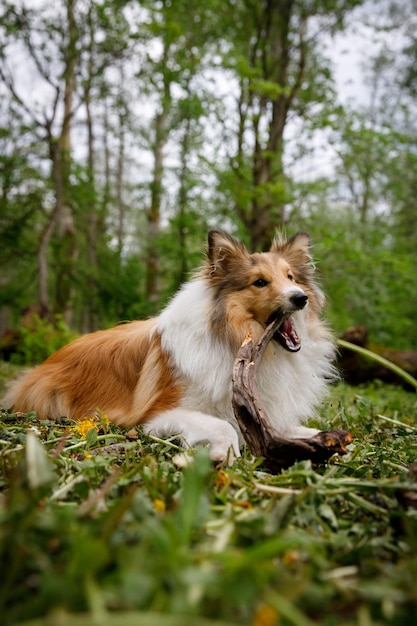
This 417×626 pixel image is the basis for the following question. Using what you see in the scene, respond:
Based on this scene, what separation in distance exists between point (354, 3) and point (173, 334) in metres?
10.5

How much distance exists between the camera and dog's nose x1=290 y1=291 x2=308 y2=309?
351 cm

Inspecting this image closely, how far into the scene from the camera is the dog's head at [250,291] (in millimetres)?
3625

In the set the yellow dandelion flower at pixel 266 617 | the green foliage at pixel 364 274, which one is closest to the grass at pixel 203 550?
the yellow dandelion flower at pixel 266 617

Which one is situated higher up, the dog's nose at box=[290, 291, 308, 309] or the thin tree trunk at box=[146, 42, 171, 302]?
the thin tree trunk at box=[146, 42, 171, 302]

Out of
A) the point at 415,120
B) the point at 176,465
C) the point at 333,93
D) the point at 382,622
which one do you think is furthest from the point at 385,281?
the point at 382,622

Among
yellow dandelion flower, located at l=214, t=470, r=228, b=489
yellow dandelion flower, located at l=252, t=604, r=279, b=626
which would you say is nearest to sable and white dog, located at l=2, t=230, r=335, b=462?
yellow dandelion flower, located at l=214, t=470, r=228, b=489

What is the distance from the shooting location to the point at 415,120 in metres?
16.0

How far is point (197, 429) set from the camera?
312cm

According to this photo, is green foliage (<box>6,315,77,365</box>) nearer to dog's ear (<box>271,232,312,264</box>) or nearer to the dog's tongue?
dog's ear (<box>271,232,312,264</box>)

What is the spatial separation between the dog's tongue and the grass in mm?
1775

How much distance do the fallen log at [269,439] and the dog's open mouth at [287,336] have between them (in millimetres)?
920

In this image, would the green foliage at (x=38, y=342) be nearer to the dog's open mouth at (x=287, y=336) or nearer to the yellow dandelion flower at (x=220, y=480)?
the dog's open mouth at (x=287, y=336)

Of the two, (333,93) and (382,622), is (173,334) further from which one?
(333,93)

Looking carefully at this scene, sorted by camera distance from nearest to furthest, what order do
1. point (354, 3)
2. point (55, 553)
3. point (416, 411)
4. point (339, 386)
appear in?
1. point (55, 553)
2. point (416, 411)
3. point (339, 386)
4. point (354, 3)
